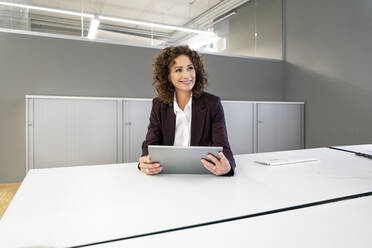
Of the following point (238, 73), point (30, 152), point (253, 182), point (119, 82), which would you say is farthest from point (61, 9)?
point (253, 182)

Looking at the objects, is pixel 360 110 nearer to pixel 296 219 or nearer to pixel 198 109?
pixel 198 109

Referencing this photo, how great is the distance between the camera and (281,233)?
1.84 ft

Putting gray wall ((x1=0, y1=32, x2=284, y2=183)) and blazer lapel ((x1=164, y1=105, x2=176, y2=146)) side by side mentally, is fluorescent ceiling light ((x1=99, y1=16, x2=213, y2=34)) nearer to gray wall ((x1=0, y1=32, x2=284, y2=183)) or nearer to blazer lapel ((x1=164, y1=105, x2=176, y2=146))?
gray wall ((x1=0, y1=32, x2=284, y2=183))

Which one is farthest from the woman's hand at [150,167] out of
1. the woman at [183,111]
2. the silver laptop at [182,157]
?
the woman at [183,111]

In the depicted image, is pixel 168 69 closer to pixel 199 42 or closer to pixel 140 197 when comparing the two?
pixel 140 197

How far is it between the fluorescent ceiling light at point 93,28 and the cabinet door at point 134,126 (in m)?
1.10

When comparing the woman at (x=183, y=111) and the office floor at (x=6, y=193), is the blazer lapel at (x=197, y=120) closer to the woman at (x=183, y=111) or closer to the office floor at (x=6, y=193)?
the woman at (x=183, y=111)

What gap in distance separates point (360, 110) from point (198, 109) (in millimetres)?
2941

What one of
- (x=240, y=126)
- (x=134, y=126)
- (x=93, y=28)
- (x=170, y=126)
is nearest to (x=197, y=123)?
(x=170, y=126)

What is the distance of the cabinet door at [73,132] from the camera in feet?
8.86

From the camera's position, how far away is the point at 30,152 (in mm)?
2662

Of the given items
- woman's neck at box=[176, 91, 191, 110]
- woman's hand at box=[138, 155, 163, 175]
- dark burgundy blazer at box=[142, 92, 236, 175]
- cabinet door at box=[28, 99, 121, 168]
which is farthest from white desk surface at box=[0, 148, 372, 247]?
cabinet door at box=[28, 99, 121, 168]

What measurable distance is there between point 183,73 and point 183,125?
0.95ft

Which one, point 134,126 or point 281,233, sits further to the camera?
point 134,126
